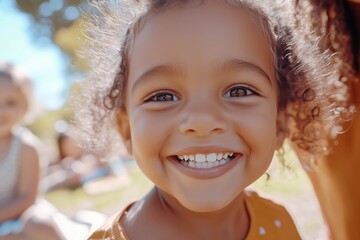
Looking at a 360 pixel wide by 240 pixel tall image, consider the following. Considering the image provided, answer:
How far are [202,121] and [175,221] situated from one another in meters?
0.38

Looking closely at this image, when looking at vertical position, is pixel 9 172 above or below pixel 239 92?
below

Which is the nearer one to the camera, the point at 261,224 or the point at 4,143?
the point at 261,224

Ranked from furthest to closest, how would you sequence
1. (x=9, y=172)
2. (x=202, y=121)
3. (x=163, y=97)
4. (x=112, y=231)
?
1. (x=9, y=172)
2. (x=112, y=231)
3. (x=163, y=97)
4. (x=202, y=121)

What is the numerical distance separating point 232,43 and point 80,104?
2.37 feet

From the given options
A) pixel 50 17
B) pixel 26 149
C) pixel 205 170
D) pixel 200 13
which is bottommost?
pixel 26 149

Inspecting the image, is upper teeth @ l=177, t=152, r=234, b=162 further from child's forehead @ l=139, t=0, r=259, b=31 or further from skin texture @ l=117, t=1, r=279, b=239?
child's forehead @ l=139, t=0, r=259, b=31

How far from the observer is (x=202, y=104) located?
1.28 metres

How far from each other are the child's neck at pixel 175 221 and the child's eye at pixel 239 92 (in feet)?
1.16

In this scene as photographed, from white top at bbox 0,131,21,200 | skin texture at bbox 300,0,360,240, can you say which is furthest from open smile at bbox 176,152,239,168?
white top at bbox 0,131,21,200

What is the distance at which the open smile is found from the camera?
1.29 meters

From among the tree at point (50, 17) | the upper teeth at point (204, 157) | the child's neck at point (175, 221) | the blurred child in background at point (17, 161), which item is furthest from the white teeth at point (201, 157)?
the tree at point (50, 17)

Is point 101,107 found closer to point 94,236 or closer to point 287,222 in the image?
point 94,236

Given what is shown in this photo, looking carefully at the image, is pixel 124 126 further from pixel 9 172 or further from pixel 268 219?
pixel 9 172

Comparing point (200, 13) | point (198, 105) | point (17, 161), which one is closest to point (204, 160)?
point (198, 105)
